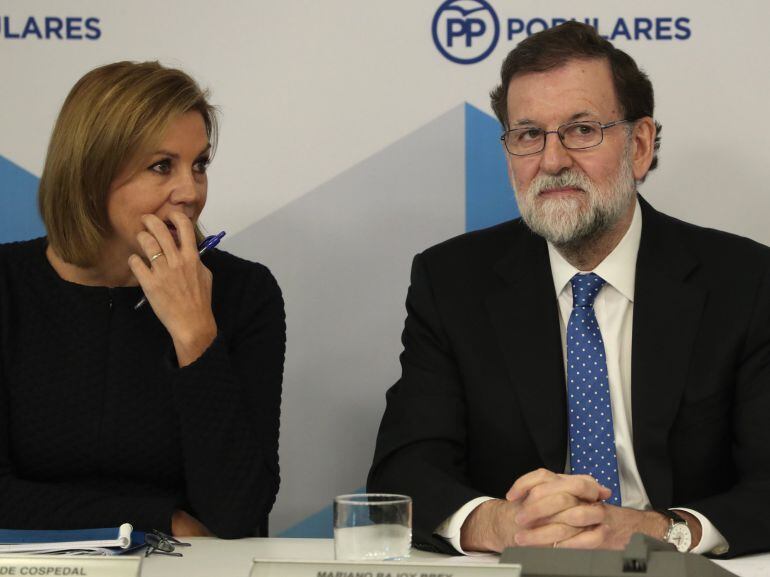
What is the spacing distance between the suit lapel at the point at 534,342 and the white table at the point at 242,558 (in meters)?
0.45

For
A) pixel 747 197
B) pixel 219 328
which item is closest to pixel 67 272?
pixel 219 328

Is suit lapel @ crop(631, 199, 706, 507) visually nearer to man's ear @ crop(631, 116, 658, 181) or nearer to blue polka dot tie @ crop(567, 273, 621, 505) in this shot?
blue polka dot tie @ crop(567, 273, 621, 505)

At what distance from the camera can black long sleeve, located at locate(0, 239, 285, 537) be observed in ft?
6.72

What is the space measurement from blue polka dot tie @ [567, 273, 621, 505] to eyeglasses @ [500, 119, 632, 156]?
Result: 383 mm

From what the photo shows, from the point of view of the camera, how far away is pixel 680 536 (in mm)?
1854

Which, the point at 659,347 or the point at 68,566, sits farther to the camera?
the point at 659,347

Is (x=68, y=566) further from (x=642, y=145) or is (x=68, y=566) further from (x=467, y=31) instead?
(x=467, y=31)

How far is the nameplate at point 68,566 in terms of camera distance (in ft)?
4.03

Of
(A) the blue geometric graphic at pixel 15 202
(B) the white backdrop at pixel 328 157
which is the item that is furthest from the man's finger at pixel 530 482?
(A) the blue geometric graphic at pixel 15 202

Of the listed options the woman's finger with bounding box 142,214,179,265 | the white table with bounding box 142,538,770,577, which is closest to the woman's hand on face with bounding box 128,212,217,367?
the woman's finger with bounding box 142,214,179,265

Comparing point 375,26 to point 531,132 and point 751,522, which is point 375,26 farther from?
point 751,522

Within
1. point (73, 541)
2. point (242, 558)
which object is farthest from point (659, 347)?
point (73, 541)

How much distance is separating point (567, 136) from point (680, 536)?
92 cm

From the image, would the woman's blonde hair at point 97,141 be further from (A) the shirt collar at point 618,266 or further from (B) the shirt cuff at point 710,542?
(B) the shirt cuff at point 710,542
